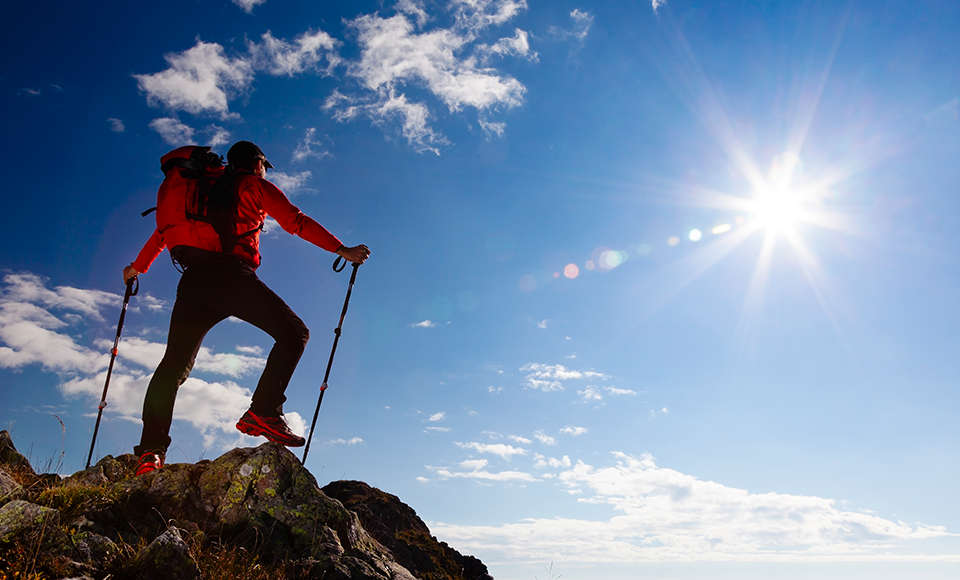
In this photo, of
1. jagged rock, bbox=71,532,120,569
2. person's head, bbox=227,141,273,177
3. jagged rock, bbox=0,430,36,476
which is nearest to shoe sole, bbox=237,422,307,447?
jagged rock, bbox=71,532,120,569

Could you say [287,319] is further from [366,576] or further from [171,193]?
[366,576]

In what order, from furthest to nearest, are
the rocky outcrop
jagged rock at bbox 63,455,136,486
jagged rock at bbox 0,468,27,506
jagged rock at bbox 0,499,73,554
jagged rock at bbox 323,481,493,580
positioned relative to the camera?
jagged rock at bbox 323,481,493,580, jagged rock at bbox 63,455,136,486, jagged rock at bbox 0,468,27,506, the rocky outcrop, jagged rock at bbox 0,499,73,554

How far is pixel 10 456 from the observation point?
23.7 feet

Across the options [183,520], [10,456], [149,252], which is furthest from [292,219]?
[10,456]

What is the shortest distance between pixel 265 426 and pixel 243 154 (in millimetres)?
3390

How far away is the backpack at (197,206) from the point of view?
6.52 m

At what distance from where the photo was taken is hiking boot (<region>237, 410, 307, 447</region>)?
6.54m

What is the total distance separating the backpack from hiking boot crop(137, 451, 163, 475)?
2.25 metres

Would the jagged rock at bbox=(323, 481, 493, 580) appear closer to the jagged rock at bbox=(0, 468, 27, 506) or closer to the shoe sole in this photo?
the shoe sole

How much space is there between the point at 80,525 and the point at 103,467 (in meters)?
1.63

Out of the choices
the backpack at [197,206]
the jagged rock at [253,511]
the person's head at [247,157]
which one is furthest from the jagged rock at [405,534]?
the person's head at [247,157]

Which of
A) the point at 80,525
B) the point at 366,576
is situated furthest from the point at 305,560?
the point at 80,525

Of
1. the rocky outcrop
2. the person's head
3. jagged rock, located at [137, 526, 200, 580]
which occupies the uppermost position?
the person's head

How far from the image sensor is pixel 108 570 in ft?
15.6
